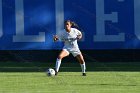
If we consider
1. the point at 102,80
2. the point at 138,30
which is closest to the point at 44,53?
the point at 138,30

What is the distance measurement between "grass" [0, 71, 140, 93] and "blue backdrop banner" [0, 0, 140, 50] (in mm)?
5611

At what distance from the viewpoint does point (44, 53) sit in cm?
2914

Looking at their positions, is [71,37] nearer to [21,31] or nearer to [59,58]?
[59,58]

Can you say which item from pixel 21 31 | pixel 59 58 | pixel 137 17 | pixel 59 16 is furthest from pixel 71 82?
pixel 137 17

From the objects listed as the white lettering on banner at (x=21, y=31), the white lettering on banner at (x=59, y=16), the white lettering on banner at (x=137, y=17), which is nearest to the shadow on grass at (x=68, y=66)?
the white lettering on banner at (x=21, y=31)

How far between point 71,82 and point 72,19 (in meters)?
9.98

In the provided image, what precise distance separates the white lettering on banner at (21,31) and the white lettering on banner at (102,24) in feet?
8.37

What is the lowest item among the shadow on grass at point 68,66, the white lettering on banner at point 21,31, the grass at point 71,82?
the shadow on grass at point 68,66

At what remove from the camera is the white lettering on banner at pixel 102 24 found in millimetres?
28875

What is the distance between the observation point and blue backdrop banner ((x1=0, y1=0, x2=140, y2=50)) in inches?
1140

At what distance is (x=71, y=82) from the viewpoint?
19.3 metres

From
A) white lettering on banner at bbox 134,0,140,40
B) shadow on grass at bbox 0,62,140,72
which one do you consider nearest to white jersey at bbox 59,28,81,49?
shadow on grass at bbox 0,62,140,72

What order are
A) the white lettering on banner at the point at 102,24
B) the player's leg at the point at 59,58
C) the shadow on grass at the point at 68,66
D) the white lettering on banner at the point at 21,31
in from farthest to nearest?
the white lettering on banner at the point at 21,31
the white lettering on banner at the point at 102,24
the shadow on grass at the point at 68,66
the player's leg at the point at 59,58

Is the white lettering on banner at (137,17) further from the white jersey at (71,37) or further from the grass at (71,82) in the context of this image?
the white jersey at (71,37)
